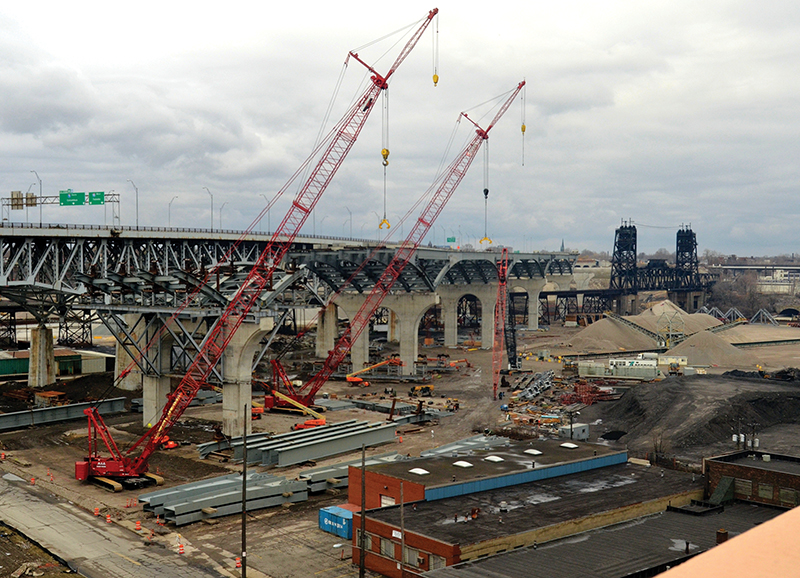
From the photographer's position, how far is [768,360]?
388ft

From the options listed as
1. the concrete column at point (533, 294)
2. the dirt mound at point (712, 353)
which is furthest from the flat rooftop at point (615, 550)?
the concrete column at point (533, 294)

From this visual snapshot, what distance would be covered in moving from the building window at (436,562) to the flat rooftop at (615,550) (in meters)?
1.97

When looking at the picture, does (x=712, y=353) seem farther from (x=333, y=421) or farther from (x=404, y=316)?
(x=333, y=421)

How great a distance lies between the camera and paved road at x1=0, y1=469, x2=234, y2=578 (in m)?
36.0

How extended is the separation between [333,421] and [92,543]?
35718mm

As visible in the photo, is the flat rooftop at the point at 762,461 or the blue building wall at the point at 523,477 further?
the flat rooftop at the point at 762,461

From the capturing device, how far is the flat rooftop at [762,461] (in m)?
42.3

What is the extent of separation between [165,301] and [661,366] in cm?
6785

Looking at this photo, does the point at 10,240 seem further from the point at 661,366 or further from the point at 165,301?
the point at 661,366

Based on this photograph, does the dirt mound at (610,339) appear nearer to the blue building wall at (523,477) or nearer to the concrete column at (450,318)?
the concrete column at (450,318)

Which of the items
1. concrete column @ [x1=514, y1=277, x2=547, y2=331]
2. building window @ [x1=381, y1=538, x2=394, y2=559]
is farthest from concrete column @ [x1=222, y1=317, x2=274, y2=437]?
concrete column @ [x1=514, y1=277, x2=547, y2=331]

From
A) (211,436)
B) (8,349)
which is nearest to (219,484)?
(211,436)

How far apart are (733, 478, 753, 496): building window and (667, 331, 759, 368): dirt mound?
7353 cm

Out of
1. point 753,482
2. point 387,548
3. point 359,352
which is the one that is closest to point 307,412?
point 359,352
